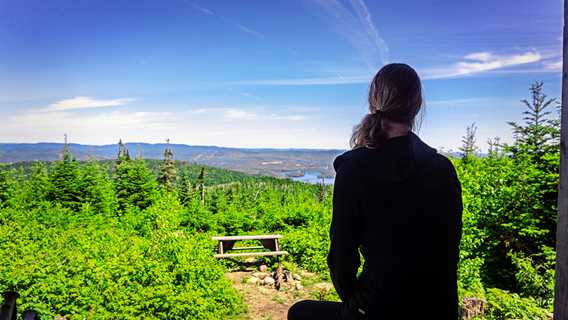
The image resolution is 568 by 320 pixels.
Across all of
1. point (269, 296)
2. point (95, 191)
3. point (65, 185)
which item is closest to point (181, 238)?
point (269, 296)

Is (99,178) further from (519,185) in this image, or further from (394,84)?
(394,84)

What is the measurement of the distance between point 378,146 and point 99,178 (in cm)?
1942

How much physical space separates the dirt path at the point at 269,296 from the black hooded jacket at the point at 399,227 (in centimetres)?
657

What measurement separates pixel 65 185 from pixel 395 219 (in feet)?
64.4

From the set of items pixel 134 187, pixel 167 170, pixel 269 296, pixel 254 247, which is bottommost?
pixel 269 296

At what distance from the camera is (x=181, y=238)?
712 centimetres

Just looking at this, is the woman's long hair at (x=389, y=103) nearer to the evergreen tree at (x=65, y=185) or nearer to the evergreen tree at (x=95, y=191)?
the evergreen tree at (x=95, y=191)

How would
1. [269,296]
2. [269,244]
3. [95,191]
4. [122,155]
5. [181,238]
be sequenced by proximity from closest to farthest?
[181,238] < [269,296] < [269,244] < [95,191] < [122,155]

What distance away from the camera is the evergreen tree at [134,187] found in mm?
19375

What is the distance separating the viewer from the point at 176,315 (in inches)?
219

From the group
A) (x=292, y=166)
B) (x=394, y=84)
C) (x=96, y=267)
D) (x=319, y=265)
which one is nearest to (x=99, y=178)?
(x=319, y=265)

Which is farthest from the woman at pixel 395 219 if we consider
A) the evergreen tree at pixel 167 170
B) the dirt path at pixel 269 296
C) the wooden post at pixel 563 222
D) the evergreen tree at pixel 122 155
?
the evergreen tree at pixel 167 170

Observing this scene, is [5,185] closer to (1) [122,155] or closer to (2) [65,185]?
(2) [65,185]

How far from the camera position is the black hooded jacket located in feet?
3.84
